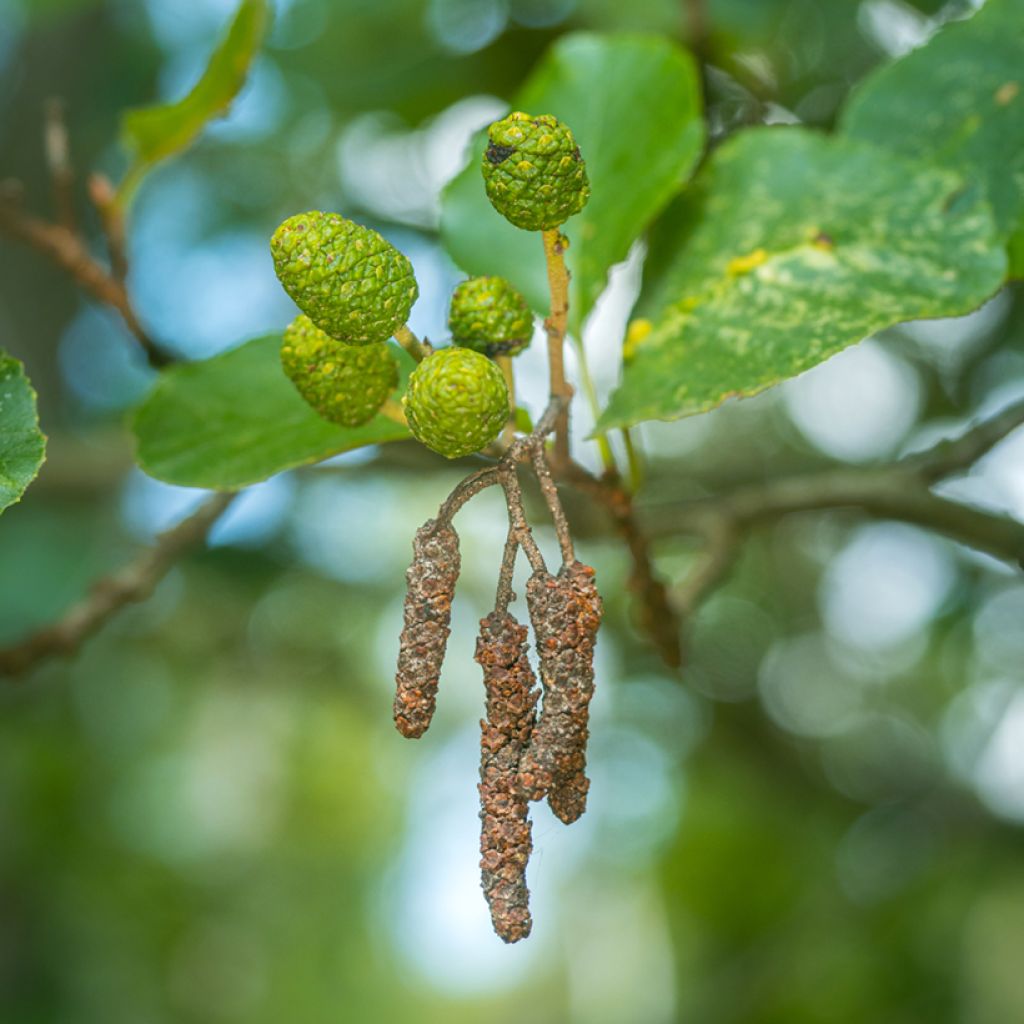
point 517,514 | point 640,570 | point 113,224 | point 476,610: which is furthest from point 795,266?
point 476,610

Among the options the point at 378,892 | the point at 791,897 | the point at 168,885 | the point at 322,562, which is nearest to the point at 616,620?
the point at 322,562

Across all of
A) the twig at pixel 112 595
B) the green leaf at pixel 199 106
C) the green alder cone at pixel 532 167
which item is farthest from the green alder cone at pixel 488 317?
the twig at pixel 112 595

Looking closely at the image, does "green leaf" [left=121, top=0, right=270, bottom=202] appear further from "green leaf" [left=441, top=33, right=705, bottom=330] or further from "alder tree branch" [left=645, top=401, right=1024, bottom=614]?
"alder tree branch" [left=645, top=401, right=1024, bottom=614]

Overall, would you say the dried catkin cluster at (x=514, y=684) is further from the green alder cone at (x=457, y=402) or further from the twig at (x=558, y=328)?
the twig at (x=558, y=328)

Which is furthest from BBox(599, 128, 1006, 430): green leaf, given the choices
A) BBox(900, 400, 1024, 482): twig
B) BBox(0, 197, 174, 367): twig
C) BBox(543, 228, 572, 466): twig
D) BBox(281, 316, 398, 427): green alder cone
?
BBox(0, 197, 174, 367): twig

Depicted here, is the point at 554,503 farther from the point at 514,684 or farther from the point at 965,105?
the point at 965,105
